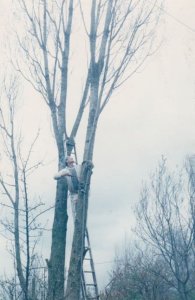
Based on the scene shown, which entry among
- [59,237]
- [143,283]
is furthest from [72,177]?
[143,283]

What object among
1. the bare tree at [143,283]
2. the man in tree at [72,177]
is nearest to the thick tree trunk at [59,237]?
the man in tree at [72,177]

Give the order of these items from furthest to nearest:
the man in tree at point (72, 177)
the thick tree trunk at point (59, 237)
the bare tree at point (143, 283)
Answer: the bare tree at point (143, 283)
the thick tree trunk at point (59, 237)
the man in tree at point (72, 177)

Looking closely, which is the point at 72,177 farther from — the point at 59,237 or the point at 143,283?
the point at 143,283

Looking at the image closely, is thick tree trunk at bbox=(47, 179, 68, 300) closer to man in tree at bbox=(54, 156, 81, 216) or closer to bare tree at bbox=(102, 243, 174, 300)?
man in tree at bbox=(54, 156, 81, 216)

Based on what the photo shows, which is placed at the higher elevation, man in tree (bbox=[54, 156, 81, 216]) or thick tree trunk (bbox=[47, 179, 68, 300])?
man in tree (bbox=[54, 156, 81, 216])

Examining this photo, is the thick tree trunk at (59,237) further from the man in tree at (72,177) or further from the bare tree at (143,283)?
the bare tree at (143,283)

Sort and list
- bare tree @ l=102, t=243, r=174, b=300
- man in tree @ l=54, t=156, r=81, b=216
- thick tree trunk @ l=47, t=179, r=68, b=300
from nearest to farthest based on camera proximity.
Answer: man in tree @ l=54, t=156, r=81, b=216, thick tree trunk @ l=47, t=179, r=68, b=300, bare tree @ l=102, t=243, r=174, b=300

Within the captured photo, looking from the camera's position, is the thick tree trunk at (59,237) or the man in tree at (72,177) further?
the thick tree trunk at (59,237)

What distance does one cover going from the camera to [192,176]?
16.0 m

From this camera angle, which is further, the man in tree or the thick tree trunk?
the thick tree trunk

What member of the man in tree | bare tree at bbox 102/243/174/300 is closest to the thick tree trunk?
the man in tree

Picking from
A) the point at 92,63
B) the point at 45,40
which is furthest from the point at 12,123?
the point at 92,63

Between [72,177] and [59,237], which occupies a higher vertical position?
[72,177]

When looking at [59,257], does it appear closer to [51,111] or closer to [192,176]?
[51,111]
